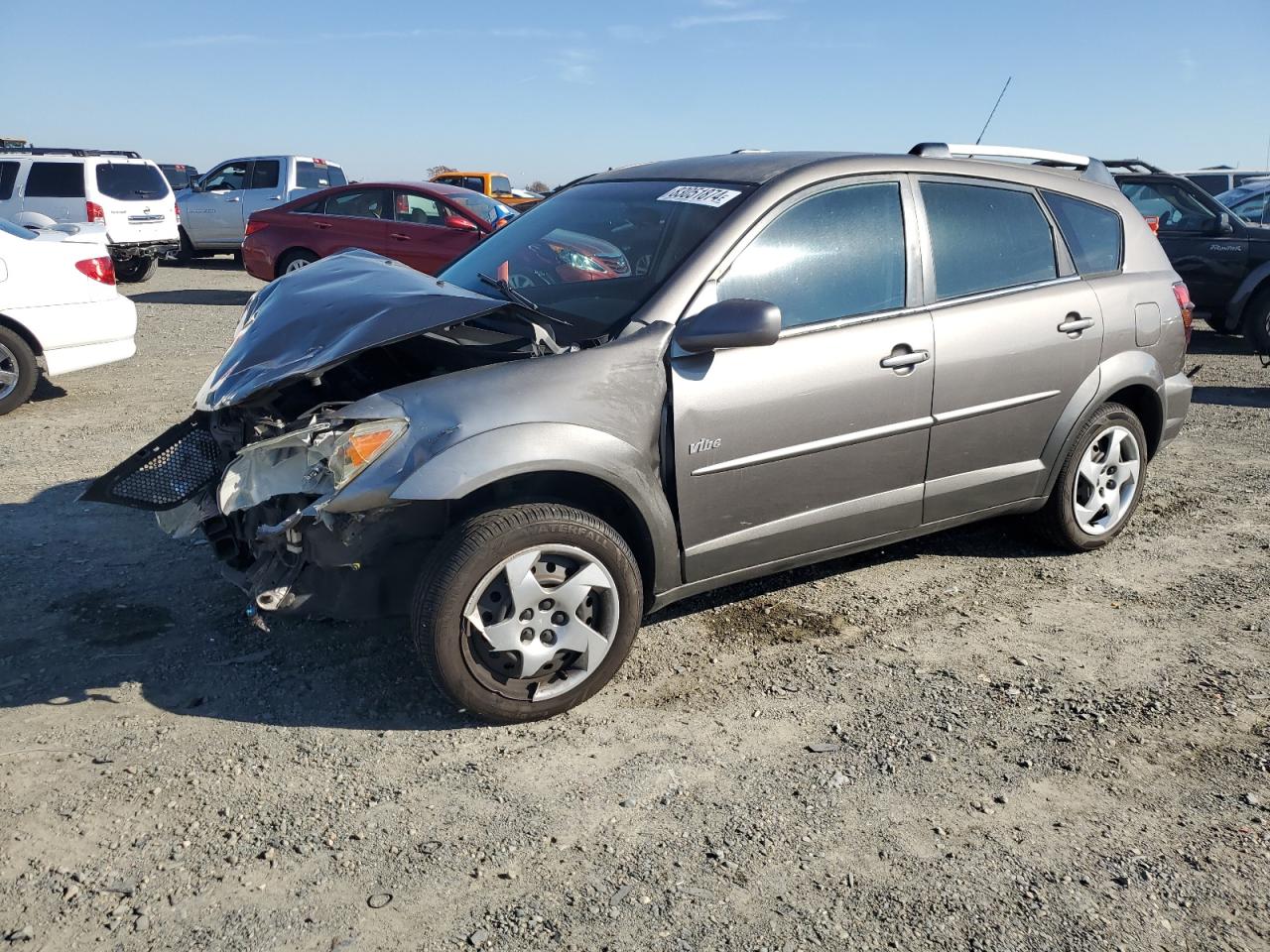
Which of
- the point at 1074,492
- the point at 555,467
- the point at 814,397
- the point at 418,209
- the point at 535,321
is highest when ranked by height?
the point at 418,209

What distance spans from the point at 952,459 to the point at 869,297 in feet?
2.53

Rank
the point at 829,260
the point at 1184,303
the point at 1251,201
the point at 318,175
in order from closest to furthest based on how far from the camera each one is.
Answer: the point at 829,260
the point at 1184,303
the point at 1251,201
the point at 318,175

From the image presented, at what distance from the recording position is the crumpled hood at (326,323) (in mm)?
3375

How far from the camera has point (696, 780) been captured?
3172mm

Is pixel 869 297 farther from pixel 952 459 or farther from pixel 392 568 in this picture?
pixel 392 568

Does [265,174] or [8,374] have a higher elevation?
[265,174]

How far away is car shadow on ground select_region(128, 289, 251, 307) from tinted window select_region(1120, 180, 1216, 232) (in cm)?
1119

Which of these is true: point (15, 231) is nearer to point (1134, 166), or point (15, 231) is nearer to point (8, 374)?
point (8, 374)

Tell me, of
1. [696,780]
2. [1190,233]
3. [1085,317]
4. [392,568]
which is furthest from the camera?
[1190,233]

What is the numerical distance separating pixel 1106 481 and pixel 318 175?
55.7 feet

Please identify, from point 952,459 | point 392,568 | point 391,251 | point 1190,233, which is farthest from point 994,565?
point 391,251

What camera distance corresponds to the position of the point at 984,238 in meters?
4.41

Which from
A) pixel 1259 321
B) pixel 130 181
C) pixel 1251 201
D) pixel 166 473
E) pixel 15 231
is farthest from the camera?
pixel 130 181

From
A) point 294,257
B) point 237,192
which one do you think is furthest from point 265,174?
point 294,257
